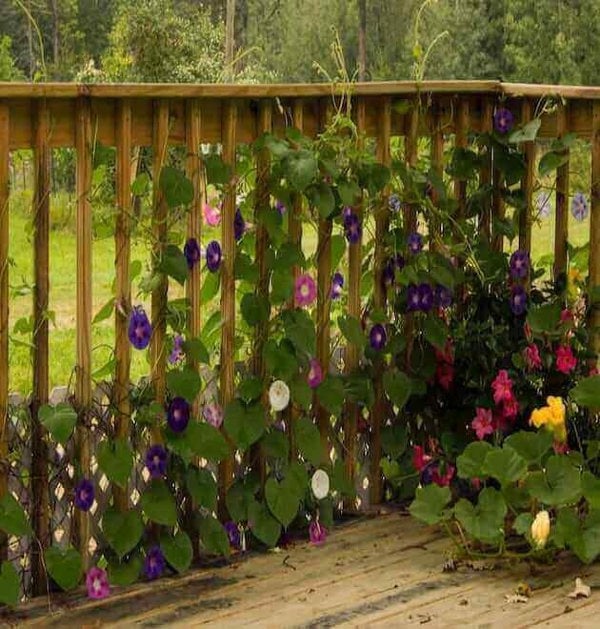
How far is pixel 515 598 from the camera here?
11.0 ft

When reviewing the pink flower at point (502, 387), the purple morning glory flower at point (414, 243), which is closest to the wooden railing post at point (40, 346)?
the purple morning glory flower at point (414, 243)

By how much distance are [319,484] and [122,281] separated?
841mm

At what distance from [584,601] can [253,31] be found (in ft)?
96.7

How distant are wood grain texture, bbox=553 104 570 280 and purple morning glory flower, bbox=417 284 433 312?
1.33ft

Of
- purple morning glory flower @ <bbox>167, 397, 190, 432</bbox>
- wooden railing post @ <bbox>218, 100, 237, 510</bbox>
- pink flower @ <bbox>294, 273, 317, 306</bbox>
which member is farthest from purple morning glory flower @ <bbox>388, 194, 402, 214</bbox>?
purple morning glory flower @ <bbox>167, 397, 190, 432</bbox>

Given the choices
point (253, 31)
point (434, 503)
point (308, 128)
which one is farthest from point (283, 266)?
point (253, 31)

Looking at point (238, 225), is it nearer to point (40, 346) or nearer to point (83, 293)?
point (83, 293)

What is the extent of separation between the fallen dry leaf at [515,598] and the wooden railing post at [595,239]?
98cm

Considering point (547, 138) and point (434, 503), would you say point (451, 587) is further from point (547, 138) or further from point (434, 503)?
point (547, 138)

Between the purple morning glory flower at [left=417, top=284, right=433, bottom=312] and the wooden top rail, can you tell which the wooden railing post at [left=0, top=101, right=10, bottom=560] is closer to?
the wooden top rail

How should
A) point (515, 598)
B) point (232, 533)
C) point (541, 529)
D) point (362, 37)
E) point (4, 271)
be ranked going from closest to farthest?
point (4, 271) → point (515, 598) → point (541, 529) → point (232, 533) → point (362, 37)

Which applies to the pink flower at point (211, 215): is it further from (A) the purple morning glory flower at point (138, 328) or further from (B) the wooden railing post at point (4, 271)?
(B) the wooden railing post at point (4, 271)

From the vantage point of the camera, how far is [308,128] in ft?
12.3

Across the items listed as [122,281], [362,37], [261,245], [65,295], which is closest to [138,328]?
[122,281]
